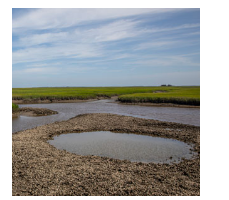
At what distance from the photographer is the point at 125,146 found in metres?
14.2

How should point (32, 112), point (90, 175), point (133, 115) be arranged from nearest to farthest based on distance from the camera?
point (90, 175)
point (133, 115)
point (32, 112)

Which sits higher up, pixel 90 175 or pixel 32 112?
pixel 32 112

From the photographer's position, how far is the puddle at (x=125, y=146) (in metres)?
12.1

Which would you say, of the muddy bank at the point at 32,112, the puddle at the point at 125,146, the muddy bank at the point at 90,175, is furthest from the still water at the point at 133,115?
the muddy bank at the point at 90,175

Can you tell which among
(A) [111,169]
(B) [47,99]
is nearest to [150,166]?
(A) [111,169]

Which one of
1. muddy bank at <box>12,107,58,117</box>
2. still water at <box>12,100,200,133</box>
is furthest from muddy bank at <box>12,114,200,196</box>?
muddy bank at <box>12,107,58,117</box>

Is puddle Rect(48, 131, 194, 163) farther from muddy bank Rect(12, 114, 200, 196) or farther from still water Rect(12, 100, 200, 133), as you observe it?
still water Rect(12, 100, 200, 133)

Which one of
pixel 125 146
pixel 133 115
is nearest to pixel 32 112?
pixel 133 115

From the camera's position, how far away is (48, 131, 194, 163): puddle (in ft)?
39.7

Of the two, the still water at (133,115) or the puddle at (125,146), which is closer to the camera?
the puddle at (125,146)

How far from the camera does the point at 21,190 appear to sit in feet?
23.4

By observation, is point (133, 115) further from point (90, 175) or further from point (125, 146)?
point (90, 175)

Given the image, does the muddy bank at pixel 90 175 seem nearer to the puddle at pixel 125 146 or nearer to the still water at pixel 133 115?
the puddle at pixel 125 146

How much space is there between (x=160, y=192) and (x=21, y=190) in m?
4.78
